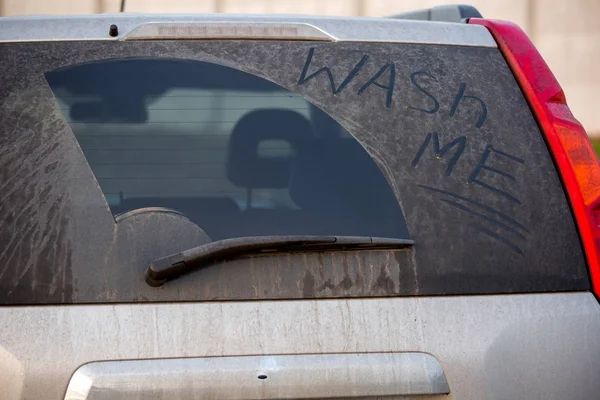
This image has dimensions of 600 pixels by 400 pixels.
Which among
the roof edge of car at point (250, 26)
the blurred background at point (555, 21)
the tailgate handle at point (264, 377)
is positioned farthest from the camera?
the blurred background at point (555, 21)

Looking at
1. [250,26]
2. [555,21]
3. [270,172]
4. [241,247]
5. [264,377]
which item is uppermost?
[555,21]

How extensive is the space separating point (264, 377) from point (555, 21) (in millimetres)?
18098

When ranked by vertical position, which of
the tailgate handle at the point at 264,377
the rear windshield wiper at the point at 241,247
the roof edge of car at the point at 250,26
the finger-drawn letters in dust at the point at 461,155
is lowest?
the tailgate handle at the point at 264,377

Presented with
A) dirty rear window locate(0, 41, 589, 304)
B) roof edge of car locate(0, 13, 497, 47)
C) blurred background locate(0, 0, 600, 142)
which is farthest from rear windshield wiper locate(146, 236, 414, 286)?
blurred background locate(0, 0, 600, 142)

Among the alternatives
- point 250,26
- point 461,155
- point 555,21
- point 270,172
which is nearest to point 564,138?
point 461,155

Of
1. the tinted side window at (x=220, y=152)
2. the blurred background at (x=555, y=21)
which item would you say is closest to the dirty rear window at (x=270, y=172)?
the tinted side window at (x=220, y=152)

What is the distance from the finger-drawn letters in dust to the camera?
1.99 meters

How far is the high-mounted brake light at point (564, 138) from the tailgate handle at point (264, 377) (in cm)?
52

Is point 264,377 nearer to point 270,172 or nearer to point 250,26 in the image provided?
point 270,172

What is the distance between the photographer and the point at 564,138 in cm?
212

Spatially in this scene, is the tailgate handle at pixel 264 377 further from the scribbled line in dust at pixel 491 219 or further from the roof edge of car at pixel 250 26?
the roof edge of car at pixel 250 26

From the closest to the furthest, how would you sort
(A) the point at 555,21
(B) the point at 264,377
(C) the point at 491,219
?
(B) the point at 264,377 < (C) the point at 491,219 < (A) the point at 555,21

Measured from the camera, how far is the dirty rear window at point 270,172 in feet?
6.18

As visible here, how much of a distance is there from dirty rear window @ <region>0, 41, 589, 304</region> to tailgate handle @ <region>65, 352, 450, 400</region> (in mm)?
146
